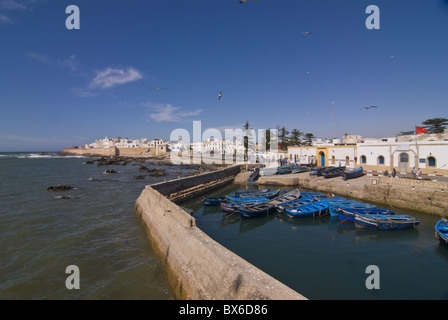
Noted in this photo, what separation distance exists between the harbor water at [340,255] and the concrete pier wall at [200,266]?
3578 mm

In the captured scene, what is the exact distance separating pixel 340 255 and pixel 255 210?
23.7ft

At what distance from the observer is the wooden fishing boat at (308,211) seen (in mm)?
16891

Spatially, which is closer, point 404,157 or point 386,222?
point 386,222

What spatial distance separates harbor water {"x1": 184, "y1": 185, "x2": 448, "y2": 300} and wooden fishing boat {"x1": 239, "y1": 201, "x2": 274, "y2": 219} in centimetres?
41

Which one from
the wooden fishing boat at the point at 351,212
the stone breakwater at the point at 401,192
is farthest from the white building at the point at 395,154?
the wooden fishing boat at the point at 351,212

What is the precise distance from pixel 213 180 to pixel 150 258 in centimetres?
2027

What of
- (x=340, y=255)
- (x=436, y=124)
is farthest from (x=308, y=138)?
(x=340, y=255)

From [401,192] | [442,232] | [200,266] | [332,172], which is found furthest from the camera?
[332,172]

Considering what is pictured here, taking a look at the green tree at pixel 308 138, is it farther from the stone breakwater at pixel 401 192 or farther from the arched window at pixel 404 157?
the stone breakwater at pixel 401 192

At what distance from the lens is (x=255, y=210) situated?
17.5m

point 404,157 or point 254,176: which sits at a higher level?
point 404,157

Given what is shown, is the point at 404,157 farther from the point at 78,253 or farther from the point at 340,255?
the point at 78,253

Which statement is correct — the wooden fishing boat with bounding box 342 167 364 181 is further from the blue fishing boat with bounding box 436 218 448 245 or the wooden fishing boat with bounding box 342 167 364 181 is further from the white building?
the blue fishing boat with bounding box 436 218 448 245
